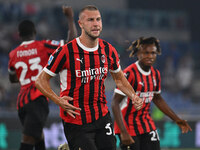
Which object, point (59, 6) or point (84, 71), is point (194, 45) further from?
point (84, 71)

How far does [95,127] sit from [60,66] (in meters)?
0.71

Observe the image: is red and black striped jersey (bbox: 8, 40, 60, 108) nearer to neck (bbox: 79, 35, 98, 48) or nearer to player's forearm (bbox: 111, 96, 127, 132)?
player's forearm (bbox: 111, 96, 127, 132)

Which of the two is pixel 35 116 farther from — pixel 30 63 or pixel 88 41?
pixel 88 41

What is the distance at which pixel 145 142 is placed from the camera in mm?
5566

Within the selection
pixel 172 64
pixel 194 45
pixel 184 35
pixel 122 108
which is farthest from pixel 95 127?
pixel 184 35

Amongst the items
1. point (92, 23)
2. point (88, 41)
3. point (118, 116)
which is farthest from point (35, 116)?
point (92, 23)

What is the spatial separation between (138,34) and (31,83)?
558 inches

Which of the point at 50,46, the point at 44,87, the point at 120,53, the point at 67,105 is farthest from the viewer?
the point at 120,53

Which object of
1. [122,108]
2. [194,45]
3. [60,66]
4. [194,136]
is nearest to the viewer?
[60,66]

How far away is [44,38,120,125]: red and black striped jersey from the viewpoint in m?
4.35

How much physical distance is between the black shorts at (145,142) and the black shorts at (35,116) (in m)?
1.22

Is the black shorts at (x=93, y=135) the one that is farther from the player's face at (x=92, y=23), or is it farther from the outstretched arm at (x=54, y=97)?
the player's face at (x=92, y=23)

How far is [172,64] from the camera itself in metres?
18.0

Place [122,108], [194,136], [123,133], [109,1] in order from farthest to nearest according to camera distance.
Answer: [109,1]
[194,136]
[122,108]
[123,133]
